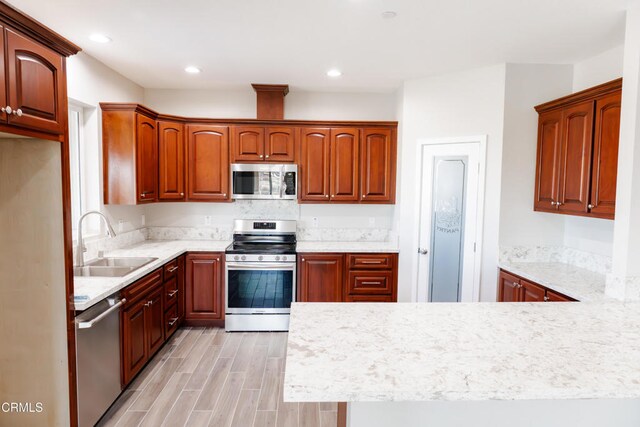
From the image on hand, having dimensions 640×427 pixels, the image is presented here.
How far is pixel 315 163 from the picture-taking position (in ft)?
13.7

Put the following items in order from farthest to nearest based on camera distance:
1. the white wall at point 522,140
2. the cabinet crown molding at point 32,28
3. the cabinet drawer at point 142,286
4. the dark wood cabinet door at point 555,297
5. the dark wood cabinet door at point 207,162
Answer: the dark wood cabinet door at point 207,162 < the white wall at point 522,140 < the cabinet drawer at point 142,286 < the dark wood cabinet door at point 555,297 < the cabinet crown molding at point 32,28

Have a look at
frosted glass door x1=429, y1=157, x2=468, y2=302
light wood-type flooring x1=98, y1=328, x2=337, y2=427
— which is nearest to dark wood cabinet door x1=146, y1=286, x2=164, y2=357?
light wood-type flooring x1=98, y1=328, x2=337, y2=427

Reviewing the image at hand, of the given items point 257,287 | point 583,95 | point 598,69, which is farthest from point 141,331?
point 598,69

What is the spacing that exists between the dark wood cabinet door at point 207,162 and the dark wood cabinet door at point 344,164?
1198mm

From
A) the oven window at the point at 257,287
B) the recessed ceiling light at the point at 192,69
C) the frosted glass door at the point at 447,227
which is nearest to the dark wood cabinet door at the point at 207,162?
the recessed ceiling light at the point at 192,69

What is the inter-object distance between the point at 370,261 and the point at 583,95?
233 cm

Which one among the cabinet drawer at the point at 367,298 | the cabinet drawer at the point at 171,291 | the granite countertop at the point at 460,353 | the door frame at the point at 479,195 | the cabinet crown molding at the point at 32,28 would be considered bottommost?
the cabinet drawer at the point at 367,298

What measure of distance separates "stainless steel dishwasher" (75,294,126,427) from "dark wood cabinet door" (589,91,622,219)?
3344 mm

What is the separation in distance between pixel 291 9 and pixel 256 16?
0.26 m

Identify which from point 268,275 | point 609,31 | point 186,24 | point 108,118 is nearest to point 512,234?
point 609,31

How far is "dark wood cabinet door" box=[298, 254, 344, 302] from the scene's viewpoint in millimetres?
3949

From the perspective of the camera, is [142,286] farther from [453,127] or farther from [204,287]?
[453,127]

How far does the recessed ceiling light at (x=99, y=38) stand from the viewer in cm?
282

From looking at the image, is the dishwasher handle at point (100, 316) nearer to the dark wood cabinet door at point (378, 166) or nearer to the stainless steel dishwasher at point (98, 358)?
the stainless steel dishwasher at point (98, 358)
